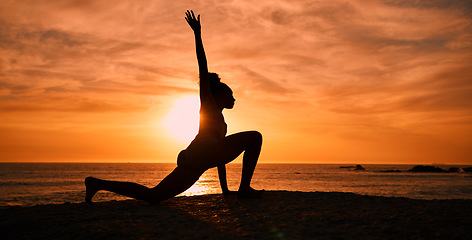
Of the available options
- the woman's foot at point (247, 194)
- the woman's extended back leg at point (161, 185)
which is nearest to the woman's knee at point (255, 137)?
the woman's foot at point (247, 194)

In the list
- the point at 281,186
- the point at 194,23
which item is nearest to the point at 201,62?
the point at 194,23

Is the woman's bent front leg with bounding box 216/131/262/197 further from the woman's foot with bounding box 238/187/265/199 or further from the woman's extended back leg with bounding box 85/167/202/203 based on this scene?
the woman's extended back leg with bounding box 85/167/202/203

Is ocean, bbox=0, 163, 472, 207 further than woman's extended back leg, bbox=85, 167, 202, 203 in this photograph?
Yes

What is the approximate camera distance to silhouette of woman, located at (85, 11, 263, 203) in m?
4.52

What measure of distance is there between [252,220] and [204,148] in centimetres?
127

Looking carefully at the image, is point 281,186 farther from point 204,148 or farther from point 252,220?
point 252,220

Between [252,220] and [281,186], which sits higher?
[252,220]

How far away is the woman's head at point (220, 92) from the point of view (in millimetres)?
4820

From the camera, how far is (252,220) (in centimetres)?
370

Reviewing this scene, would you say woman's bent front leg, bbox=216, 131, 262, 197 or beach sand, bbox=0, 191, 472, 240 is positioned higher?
woman's bent front leg, bbox=216, 131, 262, 197

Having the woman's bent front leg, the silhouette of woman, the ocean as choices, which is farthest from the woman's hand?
the ocean

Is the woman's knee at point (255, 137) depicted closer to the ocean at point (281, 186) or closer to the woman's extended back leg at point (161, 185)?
the woman's extended back leg at point (161, 185)

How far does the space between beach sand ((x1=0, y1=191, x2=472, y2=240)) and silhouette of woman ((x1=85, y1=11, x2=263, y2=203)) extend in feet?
0.93

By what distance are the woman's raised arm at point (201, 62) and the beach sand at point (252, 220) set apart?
1589mm
